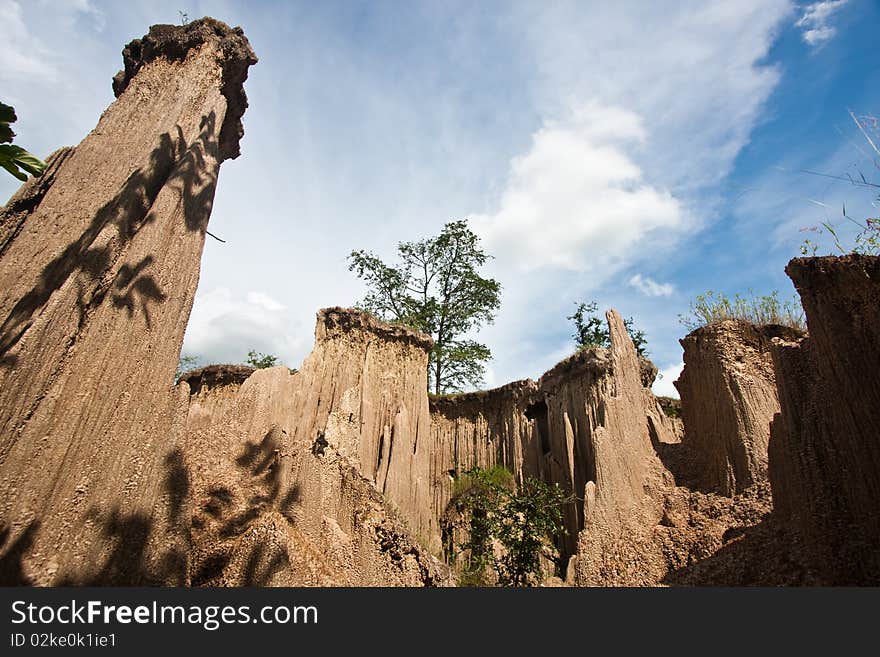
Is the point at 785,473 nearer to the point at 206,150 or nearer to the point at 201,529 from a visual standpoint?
the point at 201,529

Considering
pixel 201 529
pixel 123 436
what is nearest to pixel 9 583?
pixel 123 436

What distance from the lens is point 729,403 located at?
920 cm

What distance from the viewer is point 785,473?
6.79 metres

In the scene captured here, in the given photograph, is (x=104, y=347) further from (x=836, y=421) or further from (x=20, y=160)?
(x=836, y=421)

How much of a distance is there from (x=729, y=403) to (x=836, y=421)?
11.0ft

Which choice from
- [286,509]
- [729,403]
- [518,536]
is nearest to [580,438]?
[518,536]

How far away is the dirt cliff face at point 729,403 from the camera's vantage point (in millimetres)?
8719

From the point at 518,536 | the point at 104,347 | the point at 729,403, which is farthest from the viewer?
the point at 518,536

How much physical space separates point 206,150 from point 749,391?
1010 cm

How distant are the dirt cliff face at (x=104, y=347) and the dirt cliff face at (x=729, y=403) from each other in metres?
9.16

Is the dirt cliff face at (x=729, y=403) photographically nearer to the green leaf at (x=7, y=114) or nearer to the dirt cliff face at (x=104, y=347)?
the dirt cliff face at (x=104, y=347)

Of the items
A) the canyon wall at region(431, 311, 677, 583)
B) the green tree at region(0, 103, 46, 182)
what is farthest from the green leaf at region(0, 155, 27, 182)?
the canyon wall at region(431, 311, 677, 583)

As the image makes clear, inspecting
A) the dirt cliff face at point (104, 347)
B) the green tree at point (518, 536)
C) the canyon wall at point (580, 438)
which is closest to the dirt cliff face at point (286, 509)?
the dirt cliff face at point (104, 347)

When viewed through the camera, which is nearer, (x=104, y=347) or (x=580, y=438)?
(x=104, y=347)
